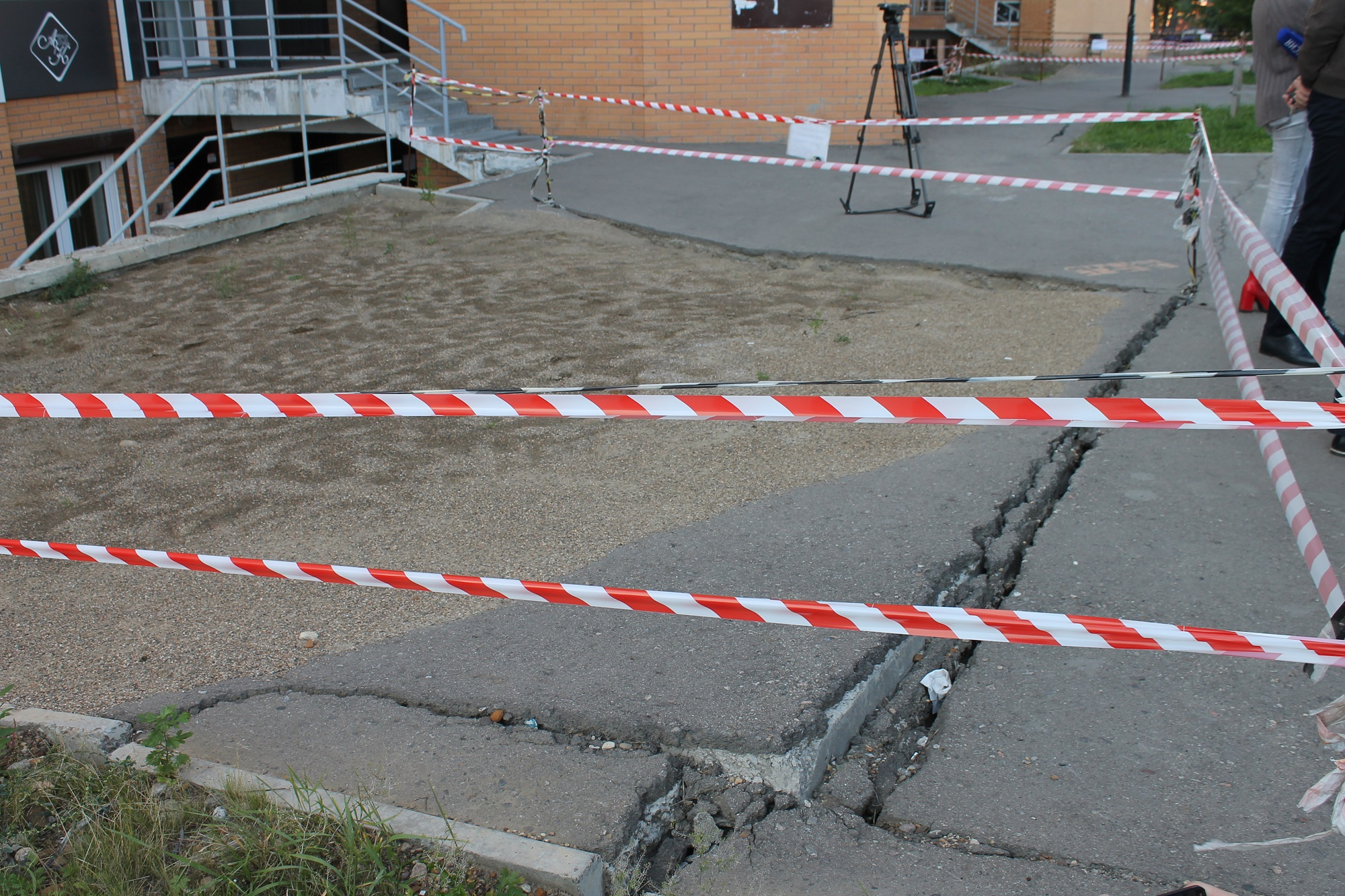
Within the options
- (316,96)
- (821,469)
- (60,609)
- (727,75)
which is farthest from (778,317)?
(316,96)

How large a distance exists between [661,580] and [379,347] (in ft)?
12.2

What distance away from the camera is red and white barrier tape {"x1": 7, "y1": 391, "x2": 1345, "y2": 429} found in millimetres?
2281

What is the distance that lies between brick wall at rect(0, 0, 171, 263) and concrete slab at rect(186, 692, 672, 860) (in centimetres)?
1104

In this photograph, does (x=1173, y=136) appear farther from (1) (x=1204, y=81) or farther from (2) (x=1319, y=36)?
(1) (x=1204, y=81)

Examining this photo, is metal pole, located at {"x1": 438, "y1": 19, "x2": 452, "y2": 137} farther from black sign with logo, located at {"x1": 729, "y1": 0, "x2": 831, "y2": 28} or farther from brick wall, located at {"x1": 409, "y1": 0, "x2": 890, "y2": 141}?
black sign with logo, located at {"x1": 729, "y1": 0, "x2": 831, "y2": 28}

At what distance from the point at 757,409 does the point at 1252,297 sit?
531 cm

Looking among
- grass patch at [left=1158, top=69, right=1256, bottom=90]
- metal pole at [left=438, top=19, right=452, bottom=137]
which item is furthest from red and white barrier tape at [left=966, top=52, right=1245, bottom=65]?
metal pole at [left=438, top=19, right=452, bottom=137]

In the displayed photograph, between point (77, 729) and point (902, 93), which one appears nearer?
point (77, 729)

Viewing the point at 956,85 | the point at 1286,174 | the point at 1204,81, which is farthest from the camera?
the point at 956,85

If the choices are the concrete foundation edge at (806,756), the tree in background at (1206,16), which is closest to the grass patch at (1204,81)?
the tree in background at (1206,16)

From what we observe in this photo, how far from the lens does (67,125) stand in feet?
41.0

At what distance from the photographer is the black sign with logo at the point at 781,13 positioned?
45.1 ft

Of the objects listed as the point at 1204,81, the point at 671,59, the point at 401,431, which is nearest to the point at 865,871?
the point at 401,431

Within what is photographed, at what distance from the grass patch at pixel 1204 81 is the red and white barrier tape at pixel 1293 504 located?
63.3 ft
